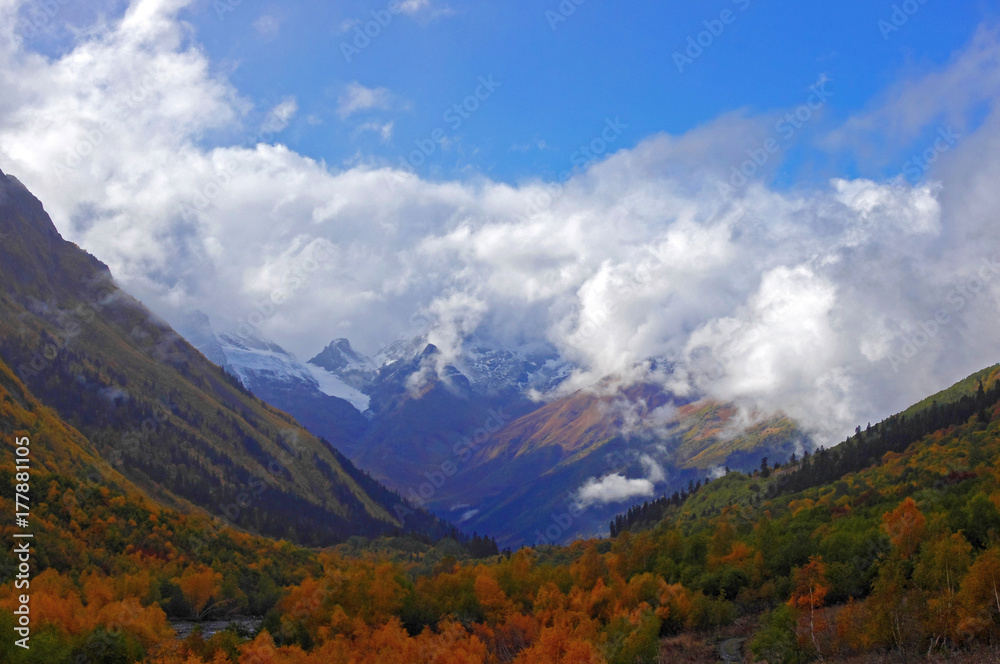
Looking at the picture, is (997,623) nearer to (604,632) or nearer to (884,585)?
(884,585)

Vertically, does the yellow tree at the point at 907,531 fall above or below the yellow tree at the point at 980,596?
above

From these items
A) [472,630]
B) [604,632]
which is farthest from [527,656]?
[472,630]

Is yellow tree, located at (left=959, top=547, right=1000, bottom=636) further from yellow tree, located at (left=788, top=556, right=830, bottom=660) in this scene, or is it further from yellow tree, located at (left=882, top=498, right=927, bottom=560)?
yellow tree, located at (left=882, top=498, right=927, bottom=560)

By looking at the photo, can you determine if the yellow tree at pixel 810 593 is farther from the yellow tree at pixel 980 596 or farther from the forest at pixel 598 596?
the yellow tree at pixel 980 596

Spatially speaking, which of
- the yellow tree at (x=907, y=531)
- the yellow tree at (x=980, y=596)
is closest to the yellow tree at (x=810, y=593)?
the yellow tree at (x=907, y=531)

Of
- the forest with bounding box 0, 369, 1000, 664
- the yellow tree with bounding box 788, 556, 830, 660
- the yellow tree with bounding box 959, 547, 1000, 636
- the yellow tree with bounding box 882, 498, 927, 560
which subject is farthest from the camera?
the yellow tree with bounding box 882, 498, 927, 560

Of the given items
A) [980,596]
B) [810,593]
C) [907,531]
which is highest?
[907,531]

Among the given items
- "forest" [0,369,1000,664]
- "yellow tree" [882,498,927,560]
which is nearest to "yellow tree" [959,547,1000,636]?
"forest" [0,369,1000,664]

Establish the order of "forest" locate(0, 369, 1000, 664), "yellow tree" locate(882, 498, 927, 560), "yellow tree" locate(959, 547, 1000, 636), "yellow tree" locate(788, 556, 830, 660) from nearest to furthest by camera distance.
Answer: "yellow tree" locate(959, 547, 1000, 636) < "forest" locate(0, 369, 1000, 664) < "yellow tree" locate(788, 556, 830, 660) < "yellow tree" locate(882, 498, 927, 560)

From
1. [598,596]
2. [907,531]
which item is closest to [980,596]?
[907,531]

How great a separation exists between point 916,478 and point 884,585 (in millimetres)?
103882

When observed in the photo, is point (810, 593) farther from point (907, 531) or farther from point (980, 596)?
point (980, 596)

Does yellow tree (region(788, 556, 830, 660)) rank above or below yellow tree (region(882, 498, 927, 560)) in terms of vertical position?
below

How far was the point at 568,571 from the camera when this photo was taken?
16050 cm
